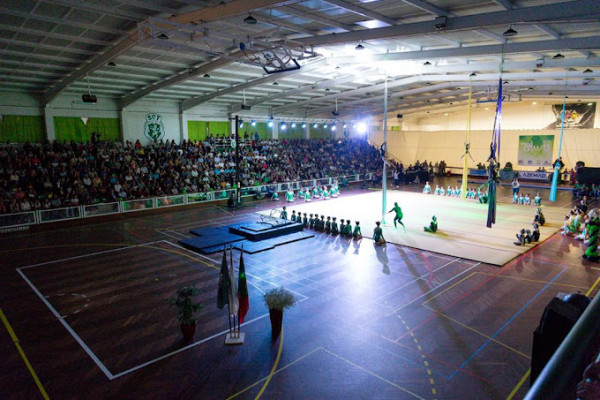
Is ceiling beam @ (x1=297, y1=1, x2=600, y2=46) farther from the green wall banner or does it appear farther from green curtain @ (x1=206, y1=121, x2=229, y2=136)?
the green wall banner

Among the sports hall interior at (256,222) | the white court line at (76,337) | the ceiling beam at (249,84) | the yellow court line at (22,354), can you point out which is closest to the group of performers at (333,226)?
the sports hall interior at (256,222)

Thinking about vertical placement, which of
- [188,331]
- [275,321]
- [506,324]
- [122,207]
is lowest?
[506,324]

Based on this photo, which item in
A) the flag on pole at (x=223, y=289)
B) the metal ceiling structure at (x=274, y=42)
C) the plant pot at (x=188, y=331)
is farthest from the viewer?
the metal ceiling structure at (x=274, y=42)

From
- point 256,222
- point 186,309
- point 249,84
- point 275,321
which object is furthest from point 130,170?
point 275,321

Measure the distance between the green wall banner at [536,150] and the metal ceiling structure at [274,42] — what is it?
8.63 m

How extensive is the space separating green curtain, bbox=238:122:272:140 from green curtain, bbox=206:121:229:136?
4.57ft

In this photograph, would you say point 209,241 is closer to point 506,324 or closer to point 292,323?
point 292,323

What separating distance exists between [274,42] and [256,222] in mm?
7381

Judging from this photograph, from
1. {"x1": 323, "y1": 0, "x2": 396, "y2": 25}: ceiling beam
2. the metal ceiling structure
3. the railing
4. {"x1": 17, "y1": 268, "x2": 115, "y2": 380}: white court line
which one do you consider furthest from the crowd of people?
{"x1": 323, "y1": 0, "x2": 396, "y2": 25}: ceiling beam

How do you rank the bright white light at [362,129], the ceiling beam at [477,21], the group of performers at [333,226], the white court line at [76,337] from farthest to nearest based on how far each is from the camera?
the bright white light at [362,129] < the group of performers at [333,226] < the ceiling beam at [477,21] < the white court line at [76,337]

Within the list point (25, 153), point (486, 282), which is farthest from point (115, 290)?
point (25, 153)

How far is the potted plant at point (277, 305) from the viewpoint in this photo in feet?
25.8

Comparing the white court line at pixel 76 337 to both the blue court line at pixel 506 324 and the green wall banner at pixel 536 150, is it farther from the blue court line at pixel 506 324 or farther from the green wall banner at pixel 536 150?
the green wall banner at pixel 536 150

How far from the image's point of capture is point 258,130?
33.3m
